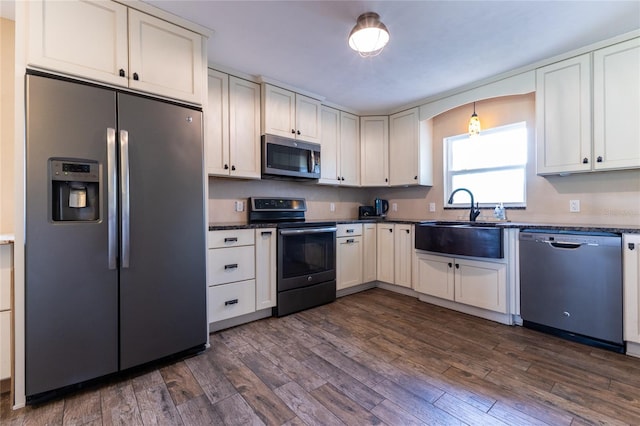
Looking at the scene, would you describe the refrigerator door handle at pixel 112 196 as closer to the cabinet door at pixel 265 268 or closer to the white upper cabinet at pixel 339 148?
the cabinet door at pixel 265 268

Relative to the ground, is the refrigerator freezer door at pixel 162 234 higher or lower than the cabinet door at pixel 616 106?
lower

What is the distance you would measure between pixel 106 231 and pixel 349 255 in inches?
94.1

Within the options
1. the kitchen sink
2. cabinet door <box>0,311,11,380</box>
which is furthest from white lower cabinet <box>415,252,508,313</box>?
cabinet door <box>0,311,11,380</box>

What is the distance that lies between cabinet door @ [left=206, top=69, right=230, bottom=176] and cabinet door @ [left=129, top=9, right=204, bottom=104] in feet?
1.74

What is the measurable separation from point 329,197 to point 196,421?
2.93 m

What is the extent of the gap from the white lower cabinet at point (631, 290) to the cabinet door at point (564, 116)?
70cm

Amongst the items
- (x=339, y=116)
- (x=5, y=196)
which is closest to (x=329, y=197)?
(x=339, y=116)

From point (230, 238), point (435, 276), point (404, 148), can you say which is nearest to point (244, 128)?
point (230, 238)

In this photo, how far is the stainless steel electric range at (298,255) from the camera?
9.08 ft

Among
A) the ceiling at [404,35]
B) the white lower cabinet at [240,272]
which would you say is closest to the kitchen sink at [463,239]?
the ceiling at [404,35]

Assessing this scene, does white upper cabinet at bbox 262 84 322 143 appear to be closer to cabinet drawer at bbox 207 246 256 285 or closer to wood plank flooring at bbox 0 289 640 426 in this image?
cabinet drawer at bbox 207 246 256 285

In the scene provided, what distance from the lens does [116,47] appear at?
5.75 ft

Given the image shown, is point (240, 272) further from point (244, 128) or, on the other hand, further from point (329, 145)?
point (329, 145)

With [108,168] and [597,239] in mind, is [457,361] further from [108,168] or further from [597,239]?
[108,168]
